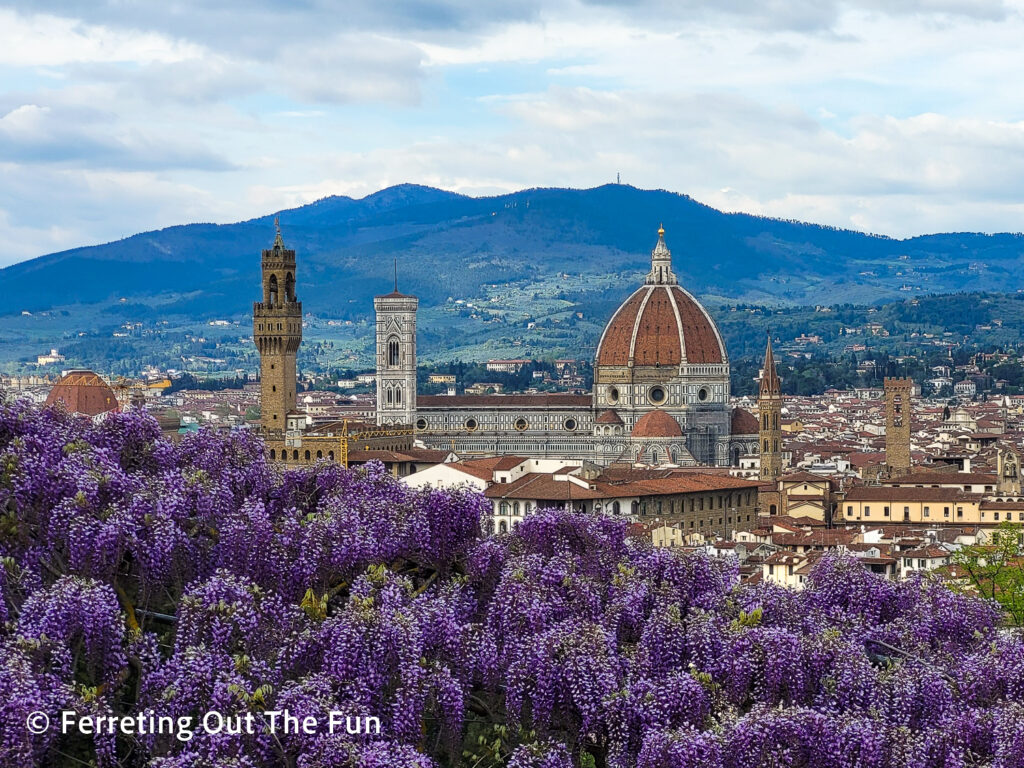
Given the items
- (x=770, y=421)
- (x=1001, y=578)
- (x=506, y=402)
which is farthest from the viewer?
(x=506, y=402)

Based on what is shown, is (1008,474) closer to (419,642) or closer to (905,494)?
(905,494)

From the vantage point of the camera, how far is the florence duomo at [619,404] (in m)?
98.7

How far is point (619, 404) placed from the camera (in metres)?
102

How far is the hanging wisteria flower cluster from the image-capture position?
61.3ft

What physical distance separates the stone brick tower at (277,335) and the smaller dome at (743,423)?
2900 cm

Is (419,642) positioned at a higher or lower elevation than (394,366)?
lower

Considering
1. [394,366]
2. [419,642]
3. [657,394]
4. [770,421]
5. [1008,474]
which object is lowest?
[1008,474]

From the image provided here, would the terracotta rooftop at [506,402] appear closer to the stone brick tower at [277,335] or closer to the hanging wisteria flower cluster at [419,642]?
the stone brick tower at [277,335]

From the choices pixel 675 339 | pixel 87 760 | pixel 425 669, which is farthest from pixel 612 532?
pixel 675 339

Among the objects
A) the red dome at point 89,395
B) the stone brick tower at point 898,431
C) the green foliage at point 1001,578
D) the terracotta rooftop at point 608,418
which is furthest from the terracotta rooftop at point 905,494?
the terracotta rooftop at point 608,418

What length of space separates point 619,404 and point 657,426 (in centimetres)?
669

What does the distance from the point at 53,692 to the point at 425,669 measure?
3360mm

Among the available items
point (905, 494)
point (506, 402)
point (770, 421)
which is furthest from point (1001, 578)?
point (506, 402)

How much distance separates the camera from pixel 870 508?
67.3 meters
